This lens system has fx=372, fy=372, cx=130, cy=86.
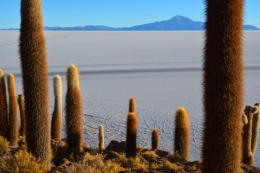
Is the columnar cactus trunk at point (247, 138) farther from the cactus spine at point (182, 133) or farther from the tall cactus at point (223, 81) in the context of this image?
the tall cactus at point (223, 81)

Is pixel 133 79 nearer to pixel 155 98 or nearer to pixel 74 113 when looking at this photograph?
pixel 155 98

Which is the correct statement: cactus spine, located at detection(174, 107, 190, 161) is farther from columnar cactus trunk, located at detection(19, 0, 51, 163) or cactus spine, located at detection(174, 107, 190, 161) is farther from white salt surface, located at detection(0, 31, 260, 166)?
columnar cactus trunk, located at detection(19, 0, 51, 163)

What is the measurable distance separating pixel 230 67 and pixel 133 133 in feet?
18.2

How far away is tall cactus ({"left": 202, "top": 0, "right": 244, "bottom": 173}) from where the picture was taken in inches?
196

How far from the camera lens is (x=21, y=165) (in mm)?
6734

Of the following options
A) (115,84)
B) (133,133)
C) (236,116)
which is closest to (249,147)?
(133,133)

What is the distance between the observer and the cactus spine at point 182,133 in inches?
402

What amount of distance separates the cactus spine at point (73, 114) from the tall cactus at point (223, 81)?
5.58 meters

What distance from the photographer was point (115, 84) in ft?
88.0

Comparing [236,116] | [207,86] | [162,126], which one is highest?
[207,86]

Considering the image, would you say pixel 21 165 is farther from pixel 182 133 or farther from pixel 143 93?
pixel 143 93

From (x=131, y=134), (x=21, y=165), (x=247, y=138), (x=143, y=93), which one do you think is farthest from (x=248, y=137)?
(x=143, y=93)

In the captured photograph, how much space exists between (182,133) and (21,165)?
493 centimetres

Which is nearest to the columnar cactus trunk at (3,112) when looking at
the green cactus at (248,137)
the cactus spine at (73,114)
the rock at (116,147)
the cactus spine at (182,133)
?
the cactus spine at (73,114)
